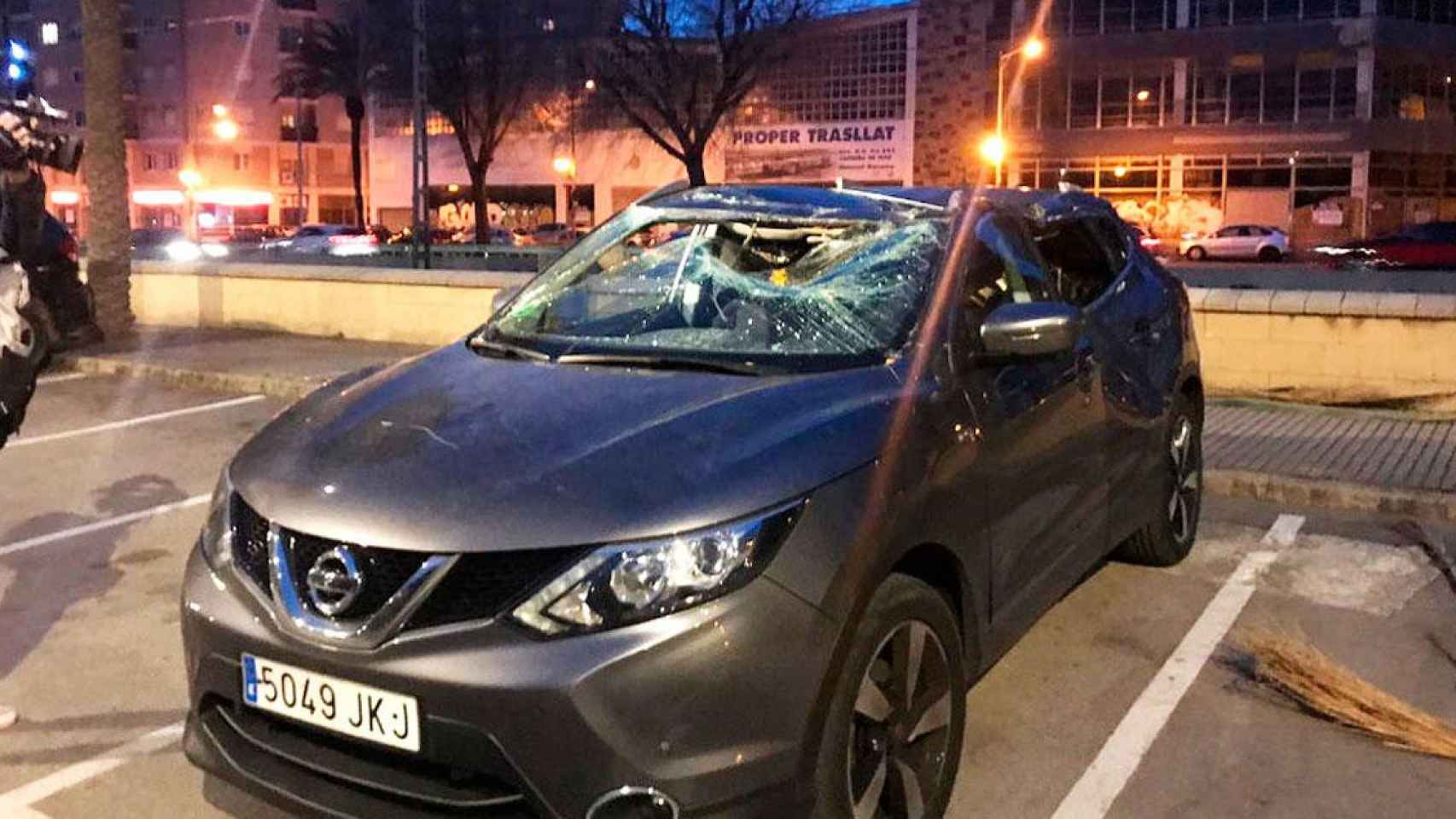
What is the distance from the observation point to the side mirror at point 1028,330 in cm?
379

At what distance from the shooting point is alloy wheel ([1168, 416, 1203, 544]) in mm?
5828

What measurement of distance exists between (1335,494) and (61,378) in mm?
10949

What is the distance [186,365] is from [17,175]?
21.5 ft

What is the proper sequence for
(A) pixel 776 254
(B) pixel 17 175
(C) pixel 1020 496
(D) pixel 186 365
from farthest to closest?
(D) pixel 186 365 < (B) pixel 17 175 < (A) pixel 776 254 < (C) pixel 1020 496

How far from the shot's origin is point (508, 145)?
60.5 meters

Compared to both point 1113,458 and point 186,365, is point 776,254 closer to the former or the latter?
point 1113,458

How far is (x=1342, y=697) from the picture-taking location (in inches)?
173

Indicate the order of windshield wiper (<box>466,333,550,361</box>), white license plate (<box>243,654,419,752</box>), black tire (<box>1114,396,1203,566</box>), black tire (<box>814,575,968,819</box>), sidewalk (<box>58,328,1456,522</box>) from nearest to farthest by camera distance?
white license plate (<box>243,654,419,752</box>) → black tire (<box>814,575,968,819</box>) → windshield wiper (<box>466,333,550,361</box>) → black tire (<box>1114,396,1203,566</box>) → sidewalk (<box>58,328,1456,522</box>)

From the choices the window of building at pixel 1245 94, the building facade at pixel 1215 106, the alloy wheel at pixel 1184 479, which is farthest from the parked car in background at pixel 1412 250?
the alloy wheel at pixel 1184 479

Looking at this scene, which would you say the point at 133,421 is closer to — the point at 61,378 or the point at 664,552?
the point at 61,378

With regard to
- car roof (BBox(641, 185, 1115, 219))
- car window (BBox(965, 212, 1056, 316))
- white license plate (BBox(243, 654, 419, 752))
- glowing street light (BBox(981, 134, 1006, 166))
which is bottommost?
white license plate (BBox(243, 654, 419, 752))

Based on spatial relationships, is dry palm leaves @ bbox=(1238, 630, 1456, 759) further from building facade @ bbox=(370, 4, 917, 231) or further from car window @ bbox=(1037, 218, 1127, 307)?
building facade @ bbox=(370, 4, 917, 231)

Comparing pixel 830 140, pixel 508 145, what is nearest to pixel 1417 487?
pixel 830 140

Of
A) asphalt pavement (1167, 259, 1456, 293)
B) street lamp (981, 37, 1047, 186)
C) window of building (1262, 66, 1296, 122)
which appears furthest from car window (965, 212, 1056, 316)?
window of building (1262, 66, 1296, 122)
